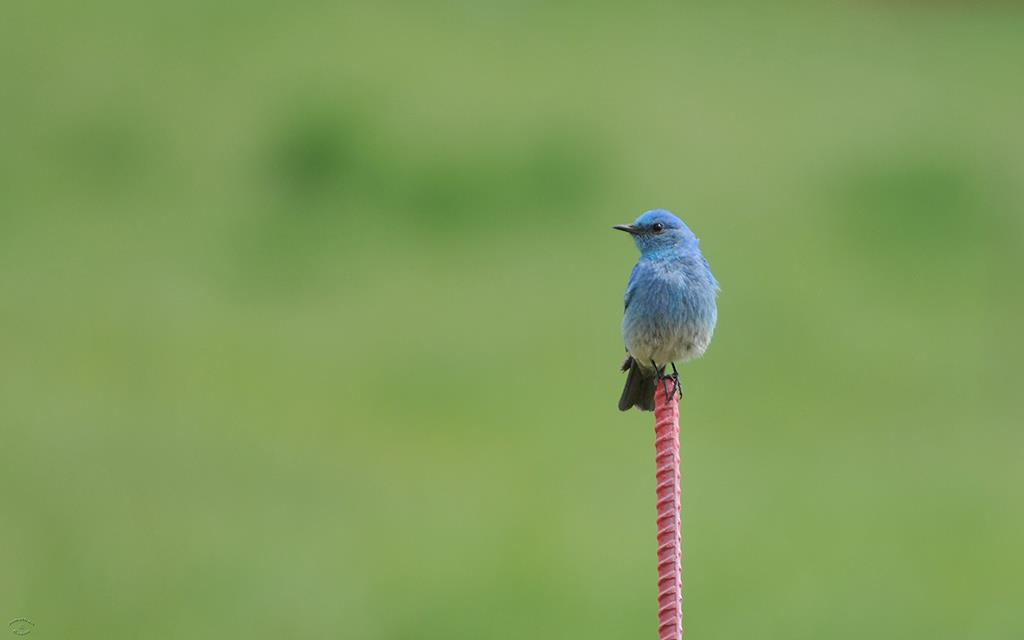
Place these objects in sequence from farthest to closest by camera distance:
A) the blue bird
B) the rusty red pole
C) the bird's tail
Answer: the bird's tail < the blue bird < the rusty red pole

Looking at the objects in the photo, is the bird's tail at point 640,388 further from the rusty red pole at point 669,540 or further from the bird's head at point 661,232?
the rusty red pole at point 669,540

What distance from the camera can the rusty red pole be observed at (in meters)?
2.45

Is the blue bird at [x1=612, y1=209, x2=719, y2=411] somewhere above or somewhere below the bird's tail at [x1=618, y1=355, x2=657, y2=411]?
above

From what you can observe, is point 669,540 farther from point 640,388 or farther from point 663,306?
point 640,388

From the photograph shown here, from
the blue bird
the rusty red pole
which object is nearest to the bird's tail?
the blue bird

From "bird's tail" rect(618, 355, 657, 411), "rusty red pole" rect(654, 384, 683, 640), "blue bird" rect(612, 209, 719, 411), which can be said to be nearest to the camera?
"rusty red pole" rect(654, 384, 683, 640)

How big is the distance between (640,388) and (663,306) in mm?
409

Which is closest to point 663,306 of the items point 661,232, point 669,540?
point 661,232

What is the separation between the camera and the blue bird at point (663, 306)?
458 cm

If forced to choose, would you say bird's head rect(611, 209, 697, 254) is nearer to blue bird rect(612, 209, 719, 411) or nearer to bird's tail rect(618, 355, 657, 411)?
blue bird rect(612, 209, 719, 411)

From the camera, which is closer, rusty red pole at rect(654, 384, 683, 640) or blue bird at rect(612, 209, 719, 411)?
rusty red pole at rect(654, 384, 683, 640)

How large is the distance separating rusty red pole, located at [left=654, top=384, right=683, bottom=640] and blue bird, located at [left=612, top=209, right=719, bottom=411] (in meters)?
1.71

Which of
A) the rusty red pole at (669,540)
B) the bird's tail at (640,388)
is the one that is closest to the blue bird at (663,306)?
the bird's tail at (640,388)

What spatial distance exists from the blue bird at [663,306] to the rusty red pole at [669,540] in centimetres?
171
